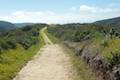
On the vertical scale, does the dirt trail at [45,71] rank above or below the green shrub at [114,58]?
below

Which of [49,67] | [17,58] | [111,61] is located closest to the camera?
[111,61]

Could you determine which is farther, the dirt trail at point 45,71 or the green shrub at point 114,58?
the dirt trail at point 45,71

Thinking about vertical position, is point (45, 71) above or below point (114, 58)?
below

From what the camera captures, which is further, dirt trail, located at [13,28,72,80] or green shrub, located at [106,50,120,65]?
dirt trail, located at [13,28,72,80]

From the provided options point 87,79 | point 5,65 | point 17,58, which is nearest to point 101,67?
point 87,79

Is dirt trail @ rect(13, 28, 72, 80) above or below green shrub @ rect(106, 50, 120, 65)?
below

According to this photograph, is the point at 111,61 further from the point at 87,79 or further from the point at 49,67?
the point at 49,67

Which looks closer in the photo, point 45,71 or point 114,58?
point 114,58

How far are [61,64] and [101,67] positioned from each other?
6868 millimetres

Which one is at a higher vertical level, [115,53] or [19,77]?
[115,53]

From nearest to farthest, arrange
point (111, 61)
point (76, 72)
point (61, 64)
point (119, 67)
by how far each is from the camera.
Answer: point (119, 67) → point (111, 61) → point (76, 72) → point (61, 64)

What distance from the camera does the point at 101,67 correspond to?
18.7 meters

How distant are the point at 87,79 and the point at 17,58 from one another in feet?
41.2

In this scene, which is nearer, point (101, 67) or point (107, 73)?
point (107, 73)
